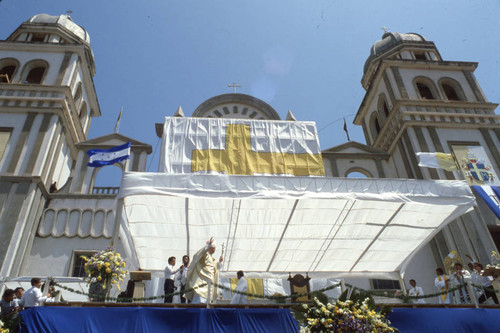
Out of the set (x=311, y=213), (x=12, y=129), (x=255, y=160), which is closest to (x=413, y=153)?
(x=255, y=160)

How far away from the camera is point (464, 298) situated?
36.8 ft

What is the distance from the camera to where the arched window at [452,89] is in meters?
23.9

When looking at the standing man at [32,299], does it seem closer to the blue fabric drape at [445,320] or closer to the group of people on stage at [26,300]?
the group of people on stage at [26,300]

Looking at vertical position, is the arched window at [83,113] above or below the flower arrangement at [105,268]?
above

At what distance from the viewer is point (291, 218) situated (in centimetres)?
1350

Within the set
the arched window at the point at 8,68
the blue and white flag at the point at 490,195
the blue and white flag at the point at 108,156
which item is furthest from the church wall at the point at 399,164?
the arched window at the point at 8,68

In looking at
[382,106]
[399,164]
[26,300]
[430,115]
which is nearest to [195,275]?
[26,300]

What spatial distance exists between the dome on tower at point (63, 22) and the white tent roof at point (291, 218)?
18.5 metres

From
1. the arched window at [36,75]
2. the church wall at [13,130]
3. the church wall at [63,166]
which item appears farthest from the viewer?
the arched window at [36,75]

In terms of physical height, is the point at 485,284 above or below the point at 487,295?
above

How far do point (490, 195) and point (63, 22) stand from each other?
26980 mm

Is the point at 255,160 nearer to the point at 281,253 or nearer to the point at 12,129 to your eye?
the point at 281,253

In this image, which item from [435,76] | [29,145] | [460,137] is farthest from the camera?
[435,76]

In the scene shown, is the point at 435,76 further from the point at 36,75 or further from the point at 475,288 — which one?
the point at 36,75
